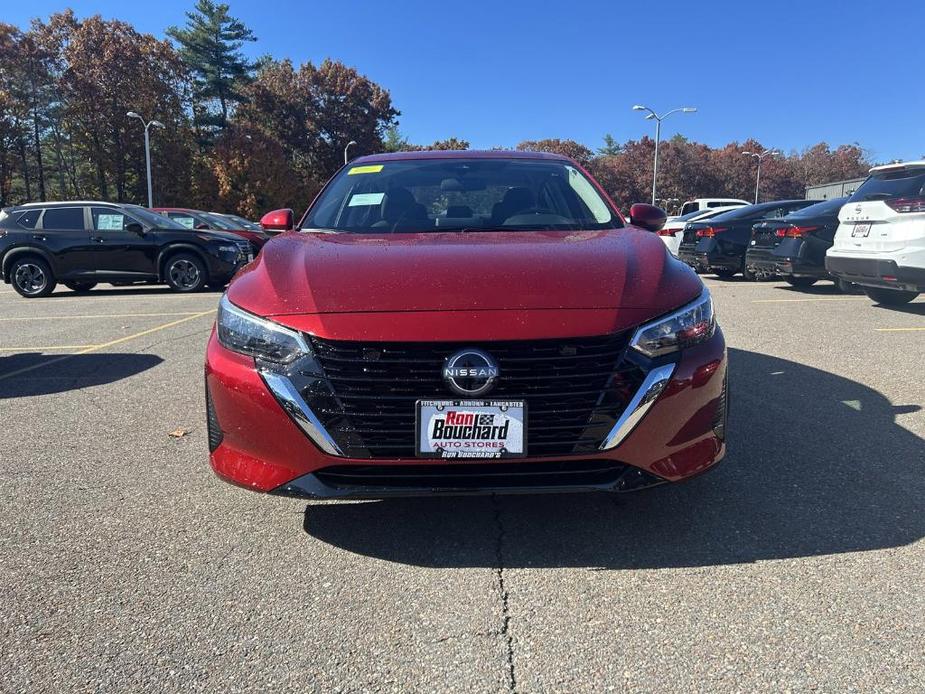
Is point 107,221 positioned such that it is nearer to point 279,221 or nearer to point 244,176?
point 279,221

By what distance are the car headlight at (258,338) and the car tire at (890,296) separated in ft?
27.5

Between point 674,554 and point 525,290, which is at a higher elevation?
point 525,290

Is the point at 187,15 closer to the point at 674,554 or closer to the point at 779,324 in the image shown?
the point at 779,324

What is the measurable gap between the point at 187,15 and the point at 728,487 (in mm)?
56881

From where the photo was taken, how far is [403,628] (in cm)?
202

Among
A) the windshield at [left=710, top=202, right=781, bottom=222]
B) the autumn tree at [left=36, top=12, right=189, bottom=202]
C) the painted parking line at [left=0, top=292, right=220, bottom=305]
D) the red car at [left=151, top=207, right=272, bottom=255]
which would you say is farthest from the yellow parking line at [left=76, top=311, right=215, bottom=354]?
the autumn tree at [left=36, top=12, right=189, bottom=202]

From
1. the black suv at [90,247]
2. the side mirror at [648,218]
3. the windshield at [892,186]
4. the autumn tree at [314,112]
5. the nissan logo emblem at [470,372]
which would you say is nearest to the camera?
the nissan logo emblem at [470,372]

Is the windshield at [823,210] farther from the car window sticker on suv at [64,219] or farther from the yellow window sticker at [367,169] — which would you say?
the car window sticker on suv at [64,219]

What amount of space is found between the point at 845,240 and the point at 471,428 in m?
7.41

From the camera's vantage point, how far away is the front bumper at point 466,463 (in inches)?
88.7

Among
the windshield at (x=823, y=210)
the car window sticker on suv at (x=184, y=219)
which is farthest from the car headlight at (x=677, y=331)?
the car window sticker on suv at (x=184, y=219)

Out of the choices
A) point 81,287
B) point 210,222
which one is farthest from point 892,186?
point 81,287

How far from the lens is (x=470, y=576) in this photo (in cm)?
→ 230

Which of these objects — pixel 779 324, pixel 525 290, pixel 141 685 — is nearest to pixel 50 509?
pixel 141 685
